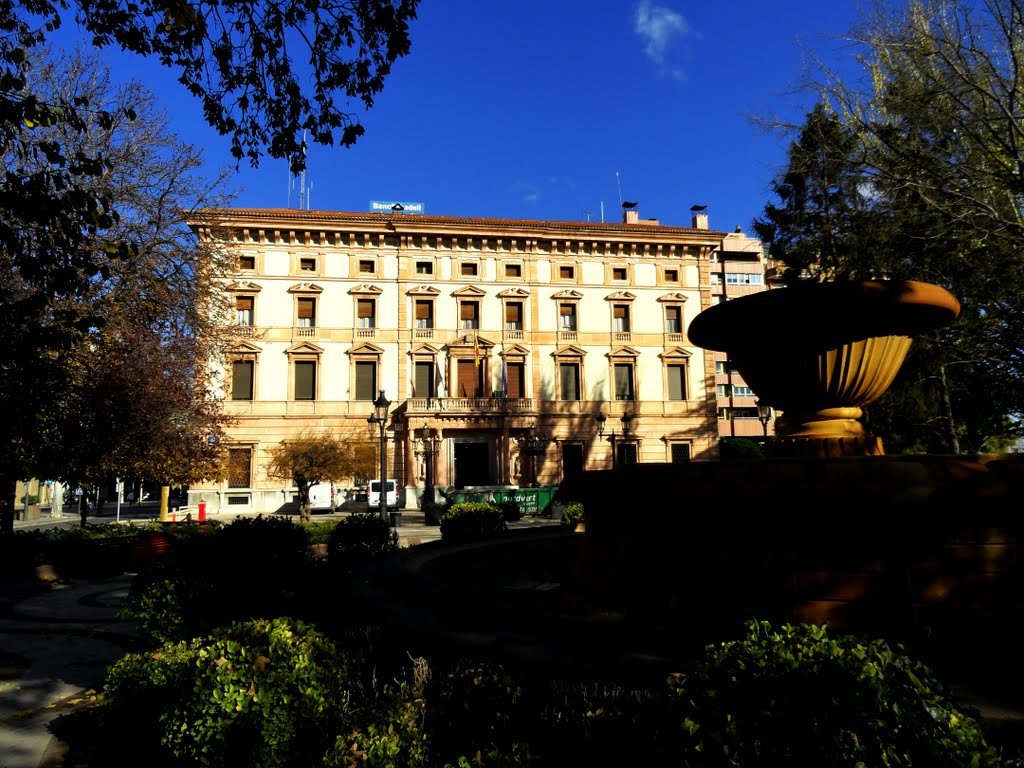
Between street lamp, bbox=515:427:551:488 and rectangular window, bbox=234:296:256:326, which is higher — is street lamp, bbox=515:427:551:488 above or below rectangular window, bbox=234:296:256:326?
below

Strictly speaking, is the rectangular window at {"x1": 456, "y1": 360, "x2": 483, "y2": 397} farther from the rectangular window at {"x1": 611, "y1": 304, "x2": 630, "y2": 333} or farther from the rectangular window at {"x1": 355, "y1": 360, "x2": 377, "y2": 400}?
the rectangular window at {"x1": 611, "y1": 304, "x2": 630, "y2": 333}

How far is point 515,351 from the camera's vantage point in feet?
104

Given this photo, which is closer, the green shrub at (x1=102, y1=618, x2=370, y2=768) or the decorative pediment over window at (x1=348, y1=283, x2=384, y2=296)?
the green shrub at (x1=102, y1=618, x2=370, y2=768)

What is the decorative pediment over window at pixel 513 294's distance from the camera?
32094 millimetres

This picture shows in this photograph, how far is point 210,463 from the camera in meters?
16.6

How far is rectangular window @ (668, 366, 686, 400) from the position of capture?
33.4 m

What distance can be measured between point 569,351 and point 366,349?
10.7m

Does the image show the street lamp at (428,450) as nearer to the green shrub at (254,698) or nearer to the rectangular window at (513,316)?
the rectangular window at (513,316)

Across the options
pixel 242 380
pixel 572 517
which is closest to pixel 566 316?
pixel 242 380

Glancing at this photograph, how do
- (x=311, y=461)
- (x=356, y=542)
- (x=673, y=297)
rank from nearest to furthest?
1. (x=356, y=542)
2. (x=311, y=461)
3. (x=673, y=297)

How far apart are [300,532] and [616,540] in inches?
158

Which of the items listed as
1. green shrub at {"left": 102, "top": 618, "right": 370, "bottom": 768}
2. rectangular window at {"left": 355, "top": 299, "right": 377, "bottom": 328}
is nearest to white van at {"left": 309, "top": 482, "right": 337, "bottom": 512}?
rectangular window at {"left": 355, "top": 299, "right": 377, "bottom": 328}

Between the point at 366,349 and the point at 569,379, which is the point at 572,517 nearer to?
the point at 569,379

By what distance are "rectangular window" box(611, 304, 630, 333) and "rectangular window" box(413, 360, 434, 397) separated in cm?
1053
